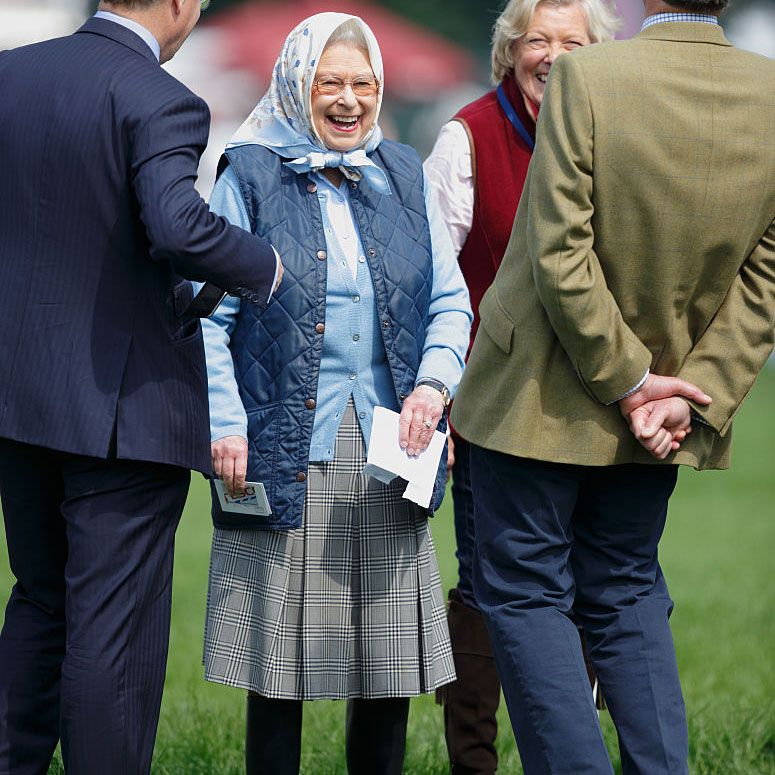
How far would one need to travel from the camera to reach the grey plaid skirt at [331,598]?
3588 mm

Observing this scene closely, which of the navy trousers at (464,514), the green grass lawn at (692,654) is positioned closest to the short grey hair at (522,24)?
the navy trousers at (464,514)

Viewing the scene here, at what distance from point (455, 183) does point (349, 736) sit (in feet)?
5.16

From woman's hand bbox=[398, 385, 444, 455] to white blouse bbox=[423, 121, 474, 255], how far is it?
0.62m

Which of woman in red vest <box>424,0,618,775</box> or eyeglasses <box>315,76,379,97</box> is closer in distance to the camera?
eyeglasses <box>315,76,379,97</box>

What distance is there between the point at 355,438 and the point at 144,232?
0.86 metres

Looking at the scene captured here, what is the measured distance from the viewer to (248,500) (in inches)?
139

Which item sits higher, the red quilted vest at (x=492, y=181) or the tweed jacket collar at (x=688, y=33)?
the tweed jacket collar at (x=688, y=33)

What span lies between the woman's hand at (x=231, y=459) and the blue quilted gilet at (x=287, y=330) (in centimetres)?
5

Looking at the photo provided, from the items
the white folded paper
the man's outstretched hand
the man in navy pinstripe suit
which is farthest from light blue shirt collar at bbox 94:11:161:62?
the man's outstretched hand

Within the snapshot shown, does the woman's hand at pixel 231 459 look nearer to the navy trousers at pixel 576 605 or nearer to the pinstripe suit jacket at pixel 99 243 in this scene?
the pinstripe suit jacket at pixel 99 243

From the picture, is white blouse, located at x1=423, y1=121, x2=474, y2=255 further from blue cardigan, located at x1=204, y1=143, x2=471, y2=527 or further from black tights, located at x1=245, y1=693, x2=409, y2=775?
black tights, located at x1=245, y1=693, x2=409, y2=775

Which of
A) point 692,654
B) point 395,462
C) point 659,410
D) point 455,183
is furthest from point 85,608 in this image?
point 692,654

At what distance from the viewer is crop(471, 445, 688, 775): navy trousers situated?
327 cm

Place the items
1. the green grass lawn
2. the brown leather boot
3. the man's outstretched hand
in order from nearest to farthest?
the man's outstretched hand < the brown leather boot < the green grass lawn
